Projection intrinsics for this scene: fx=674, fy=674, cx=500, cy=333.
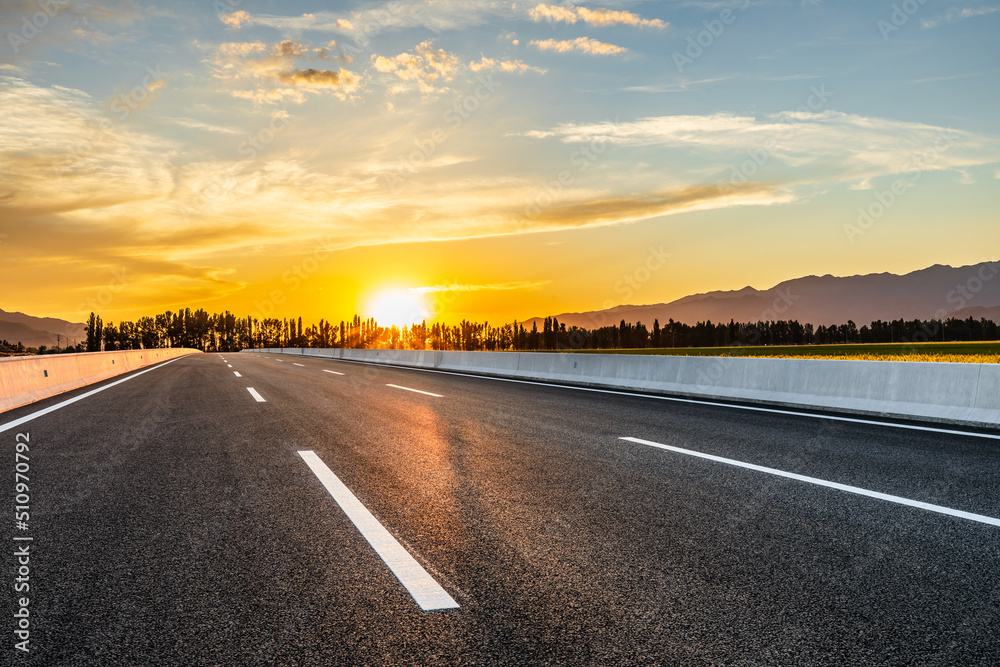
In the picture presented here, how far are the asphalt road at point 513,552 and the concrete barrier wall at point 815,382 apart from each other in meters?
1.83

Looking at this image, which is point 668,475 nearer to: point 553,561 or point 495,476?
point 495,476

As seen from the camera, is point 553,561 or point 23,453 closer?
point 553,561

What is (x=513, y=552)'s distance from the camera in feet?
12.7

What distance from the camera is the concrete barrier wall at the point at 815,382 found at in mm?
9430

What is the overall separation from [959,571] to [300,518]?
13.0 ft

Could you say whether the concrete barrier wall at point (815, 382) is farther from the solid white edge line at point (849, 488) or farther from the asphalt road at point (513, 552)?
the solid white edge line at point (849, 488)

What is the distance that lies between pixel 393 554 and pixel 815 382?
9904 mm

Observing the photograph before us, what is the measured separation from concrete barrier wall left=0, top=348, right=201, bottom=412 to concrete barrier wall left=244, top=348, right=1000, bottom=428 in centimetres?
1214

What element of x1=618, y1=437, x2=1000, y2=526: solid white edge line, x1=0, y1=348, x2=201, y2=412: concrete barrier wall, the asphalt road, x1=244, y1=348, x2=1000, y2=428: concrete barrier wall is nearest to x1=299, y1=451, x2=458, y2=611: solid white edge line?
the asphalt road

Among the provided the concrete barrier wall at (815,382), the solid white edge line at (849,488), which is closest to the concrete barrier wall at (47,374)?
the solid white edge line at (849,488)

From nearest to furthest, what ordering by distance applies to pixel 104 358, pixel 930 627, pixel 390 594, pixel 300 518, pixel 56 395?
pixel 930 627 < pixel 390 594 < pixel 300 518 < pixel 56 395 < pixel 104 358

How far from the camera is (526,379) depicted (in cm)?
2003

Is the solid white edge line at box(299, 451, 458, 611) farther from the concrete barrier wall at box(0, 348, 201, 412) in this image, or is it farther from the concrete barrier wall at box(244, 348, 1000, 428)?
the concrete barrier wall at box(0, 348, 201, 412)

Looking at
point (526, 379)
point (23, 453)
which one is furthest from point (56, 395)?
point (526, 379)
